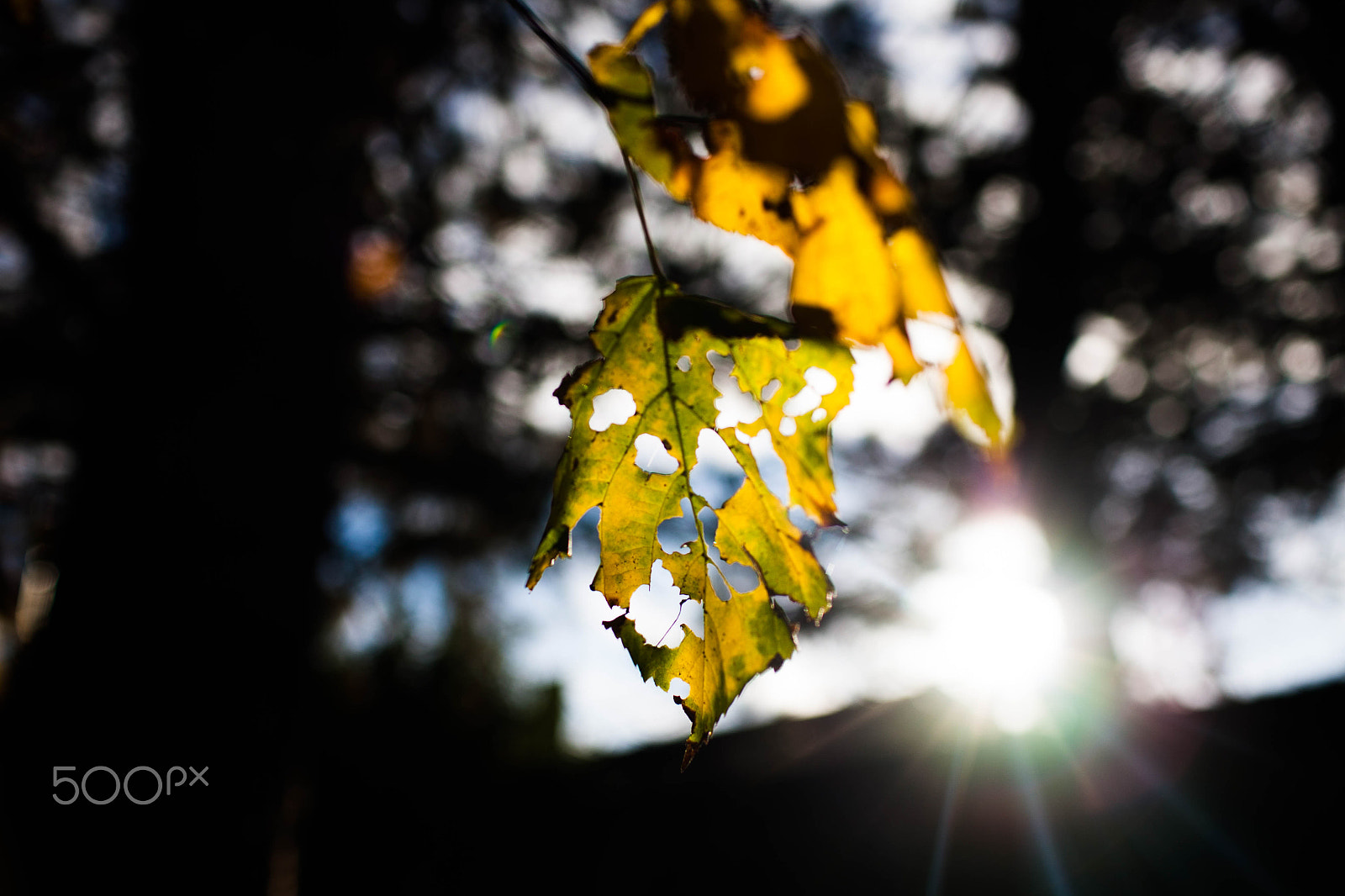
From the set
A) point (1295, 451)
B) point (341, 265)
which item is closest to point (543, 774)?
point (341, 265)

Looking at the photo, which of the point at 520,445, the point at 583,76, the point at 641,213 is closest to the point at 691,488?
the point at 641,213

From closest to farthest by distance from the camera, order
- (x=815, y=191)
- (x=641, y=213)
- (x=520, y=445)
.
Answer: (x=815, y=191) → (x=641, y=213) → (x=520, y=445)

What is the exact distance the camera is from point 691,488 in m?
0.65

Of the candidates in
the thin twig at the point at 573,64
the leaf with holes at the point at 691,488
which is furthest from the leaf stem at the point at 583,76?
the leaf with holes at the point at 691,488

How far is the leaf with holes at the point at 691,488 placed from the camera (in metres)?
0.61

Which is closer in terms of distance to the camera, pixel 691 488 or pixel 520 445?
pixel 691 488

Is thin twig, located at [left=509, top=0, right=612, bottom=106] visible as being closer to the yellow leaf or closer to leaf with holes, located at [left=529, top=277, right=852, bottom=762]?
the yellow leaf

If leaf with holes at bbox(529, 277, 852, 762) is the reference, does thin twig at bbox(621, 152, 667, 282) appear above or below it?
above

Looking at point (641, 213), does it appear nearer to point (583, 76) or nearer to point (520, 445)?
point (583, 76)

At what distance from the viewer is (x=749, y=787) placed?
3648 millimetres

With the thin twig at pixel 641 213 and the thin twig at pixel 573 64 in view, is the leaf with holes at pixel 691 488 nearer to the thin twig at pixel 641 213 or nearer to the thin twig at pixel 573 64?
the thin twig at pixel 641 213

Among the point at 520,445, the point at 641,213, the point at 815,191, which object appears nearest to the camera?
the point at 815,191

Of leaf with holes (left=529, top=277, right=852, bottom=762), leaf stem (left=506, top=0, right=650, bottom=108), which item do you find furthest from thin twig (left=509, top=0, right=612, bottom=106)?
leaf with holes (left=529, top=277, right=852, bottom=762)

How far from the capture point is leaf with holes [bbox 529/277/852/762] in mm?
609
